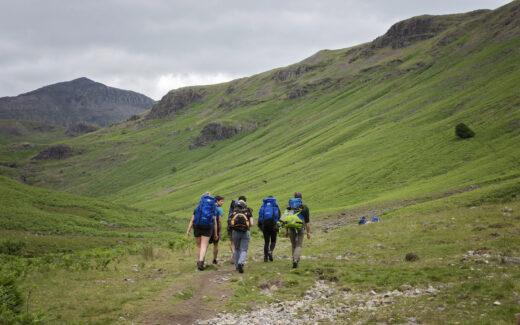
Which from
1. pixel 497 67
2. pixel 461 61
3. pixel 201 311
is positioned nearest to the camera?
pixel 201 311

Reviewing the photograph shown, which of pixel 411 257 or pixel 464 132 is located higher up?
pixel 464 132

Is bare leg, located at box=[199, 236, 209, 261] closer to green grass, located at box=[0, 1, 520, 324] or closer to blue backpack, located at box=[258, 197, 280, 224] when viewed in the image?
green grass, located at box=[0, 1, 520, 324]

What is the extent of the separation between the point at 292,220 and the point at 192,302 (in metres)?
6.80

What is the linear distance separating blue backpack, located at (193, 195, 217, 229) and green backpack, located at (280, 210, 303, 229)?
3688mm

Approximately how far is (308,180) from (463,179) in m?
39.5

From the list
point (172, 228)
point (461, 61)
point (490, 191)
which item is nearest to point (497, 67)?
point (461, 61)

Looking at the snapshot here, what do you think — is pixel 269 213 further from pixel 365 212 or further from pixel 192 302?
pixel 365 212

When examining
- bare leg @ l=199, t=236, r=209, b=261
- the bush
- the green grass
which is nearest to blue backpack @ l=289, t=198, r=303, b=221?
the green grass

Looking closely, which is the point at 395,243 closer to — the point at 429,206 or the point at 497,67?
the point at 429,206

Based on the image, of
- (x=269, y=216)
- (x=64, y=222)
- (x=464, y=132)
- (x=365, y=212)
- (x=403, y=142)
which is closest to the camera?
(x=269, y=216)

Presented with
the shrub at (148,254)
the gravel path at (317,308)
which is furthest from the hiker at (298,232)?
the shrub at (148,254)

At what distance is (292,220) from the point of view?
1617 centimetres

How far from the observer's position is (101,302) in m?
10.7

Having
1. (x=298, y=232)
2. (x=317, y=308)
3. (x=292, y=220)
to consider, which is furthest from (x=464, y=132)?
(x=317, y=308)
